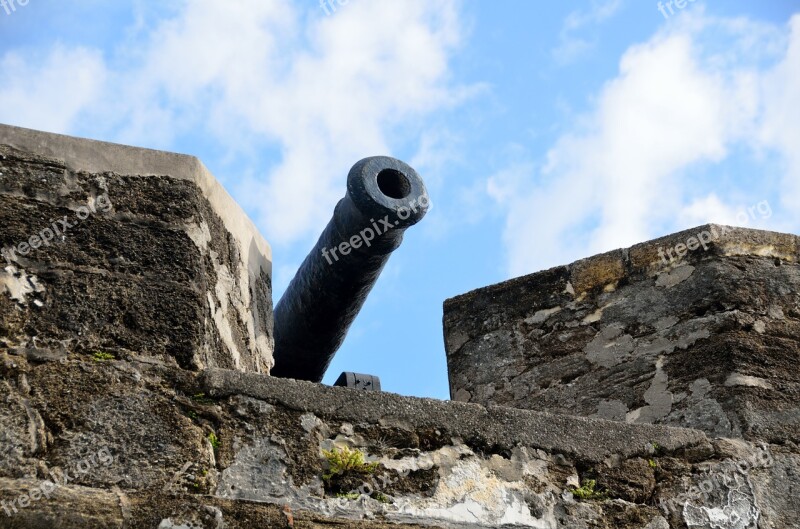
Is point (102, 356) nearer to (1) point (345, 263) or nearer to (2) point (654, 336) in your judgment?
(1) point (345, 263)

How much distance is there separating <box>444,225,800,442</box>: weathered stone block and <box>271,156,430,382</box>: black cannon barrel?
0.80 m

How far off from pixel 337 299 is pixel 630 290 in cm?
132

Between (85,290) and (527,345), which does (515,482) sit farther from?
(527,345)

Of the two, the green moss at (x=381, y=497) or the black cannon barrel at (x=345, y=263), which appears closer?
the green moss at (x=381, y=497)

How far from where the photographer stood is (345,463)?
3643mm

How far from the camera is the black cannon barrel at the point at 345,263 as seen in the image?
439cm

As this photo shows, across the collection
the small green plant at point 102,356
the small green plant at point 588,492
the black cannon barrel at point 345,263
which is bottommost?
the small green plant at point 588,492

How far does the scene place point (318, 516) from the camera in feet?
11.4

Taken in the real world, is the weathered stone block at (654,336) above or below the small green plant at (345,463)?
above

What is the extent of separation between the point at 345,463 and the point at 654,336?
6.78ft

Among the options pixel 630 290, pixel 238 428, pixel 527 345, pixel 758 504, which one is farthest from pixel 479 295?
pixel 238 428

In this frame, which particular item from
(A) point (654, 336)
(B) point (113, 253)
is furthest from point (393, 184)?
(A) point (654, 336)

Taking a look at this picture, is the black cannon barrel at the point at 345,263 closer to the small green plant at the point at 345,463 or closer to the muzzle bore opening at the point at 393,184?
the muzzle bore opening at the point at 393,184

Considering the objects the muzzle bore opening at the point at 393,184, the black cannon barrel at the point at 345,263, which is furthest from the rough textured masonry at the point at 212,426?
the muzzle bore opening at the point at 393,184
